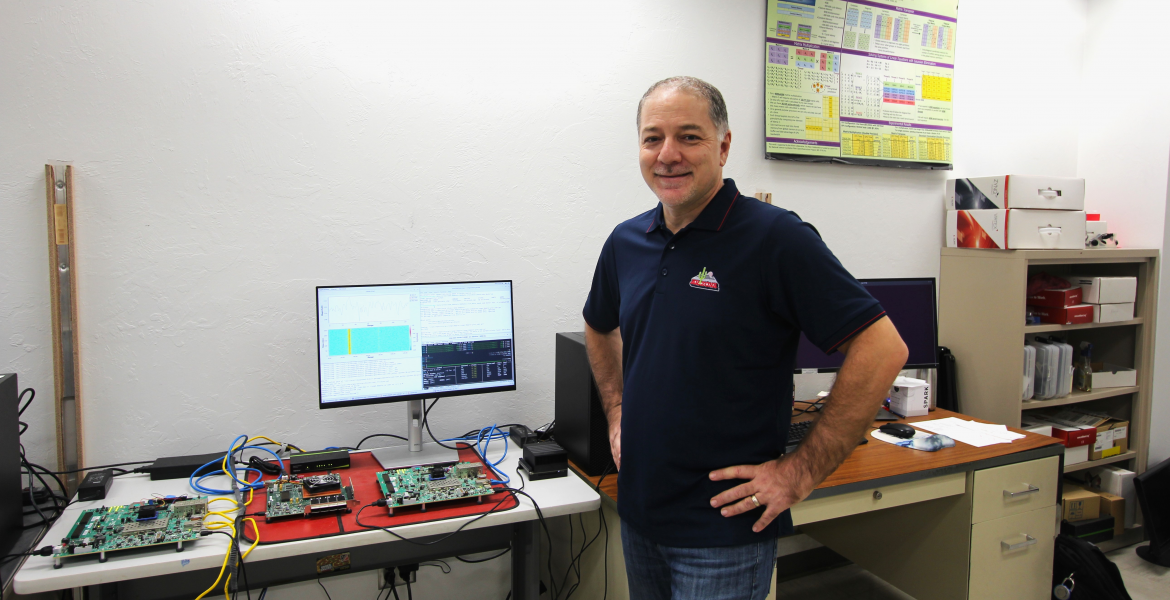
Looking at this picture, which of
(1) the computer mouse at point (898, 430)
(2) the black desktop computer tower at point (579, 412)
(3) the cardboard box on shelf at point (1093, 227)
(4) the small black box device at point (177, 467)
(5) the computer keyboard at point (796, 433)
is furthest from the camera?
(3) the cardboard box on shelf at point (1093, 227)

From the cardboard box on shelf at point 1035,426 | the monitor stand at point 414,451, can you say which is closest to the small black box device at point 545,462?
the monitor stand at point 414,451

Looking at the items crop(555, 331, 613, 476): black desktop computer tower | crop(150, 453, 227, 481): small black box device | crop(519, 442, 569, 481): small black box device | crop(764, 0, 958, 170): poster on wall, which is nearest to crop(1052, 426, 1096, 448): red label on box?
crop(764, 0, 958, 170): poster on wall

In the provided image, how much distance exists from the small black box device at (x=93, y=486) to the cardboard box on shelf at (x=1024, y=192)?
10.4 feet

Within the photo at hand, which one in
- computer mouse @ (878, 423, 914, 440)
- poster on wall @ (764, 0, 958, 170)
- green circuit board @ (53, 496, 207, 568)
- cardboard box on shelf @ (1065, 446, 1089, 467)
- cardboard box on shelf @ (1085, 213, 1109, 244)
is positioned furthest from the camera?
cardboard box on shelf @ (1085, 213, 1109, 244)

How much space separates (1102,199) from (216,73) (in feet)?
12.2

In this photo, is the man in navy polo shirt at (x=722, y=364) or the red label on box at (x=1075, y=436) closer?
the man in navy polo shirt at (x=722, y=364)

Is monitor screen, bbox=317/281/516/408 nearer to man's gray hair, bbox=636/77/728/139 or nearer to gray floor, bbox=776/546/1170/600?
man's gray hair, bbox=636/77/728/139

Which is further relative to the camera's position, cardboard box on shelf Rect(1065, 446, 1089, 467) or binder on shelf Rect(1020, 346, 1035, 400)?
cardboard box on shelf Rect(1065, 446, 1089, 467)

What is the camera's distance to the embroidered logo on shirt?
Answer: 1.28m

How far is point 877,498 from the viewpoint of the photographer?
1.90m

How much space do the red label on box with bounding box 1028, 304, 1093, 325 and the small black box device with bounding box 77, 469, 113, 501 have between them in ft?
11.0

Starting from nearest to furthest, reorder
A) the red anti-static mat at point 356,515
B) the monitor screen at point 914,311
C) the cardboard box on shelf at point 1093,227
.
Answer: the red anti-static mat at point 356,515
the monitor screen at point 914,311
the cardboard box on shelf at point 1093,227

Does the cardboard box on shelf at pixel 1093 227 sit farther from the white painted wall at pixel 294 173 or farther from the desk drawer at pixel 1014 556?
the white painted wall at pixel 294 173

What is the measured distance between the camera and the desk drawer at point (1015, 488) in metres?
2.06
